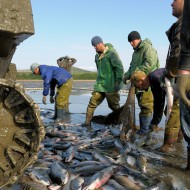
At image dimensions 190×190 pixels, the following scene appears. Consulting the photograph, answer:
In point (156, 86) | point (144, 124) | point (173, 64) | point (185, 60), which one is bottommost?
point (144, 124)

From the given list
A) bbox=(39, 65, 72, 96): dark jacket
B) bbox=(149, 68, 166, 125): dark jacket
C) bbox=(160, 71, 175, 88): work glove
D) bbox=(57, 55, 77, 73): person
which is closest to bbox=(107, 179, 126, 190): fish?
bbox=(160, 71, 175, 88): work glove

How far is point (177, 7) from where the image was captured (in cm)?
598

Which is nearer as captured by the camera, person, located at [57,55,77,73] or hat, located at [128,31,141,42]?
hat, located at [128,31,141,42]

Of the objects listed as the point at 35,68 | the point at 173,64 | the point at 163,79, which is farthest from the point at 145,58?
the point at 35,68

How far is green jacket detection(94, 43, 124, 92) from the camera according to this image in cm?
1028

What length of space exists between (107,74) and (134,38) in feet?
4.98

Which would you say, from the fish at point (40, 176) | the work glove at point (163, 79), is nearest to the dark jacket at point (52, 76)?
the work glove at point (163, 79)

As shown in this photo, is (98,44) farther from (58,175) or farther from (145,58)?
(58,175)

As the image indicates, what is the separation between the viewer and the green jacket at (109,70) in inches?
405

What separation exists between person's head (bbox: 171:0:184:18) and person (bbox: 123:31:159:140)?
2941mm

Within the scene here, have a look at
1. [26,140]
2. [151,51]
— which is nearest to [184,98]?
[26,140]

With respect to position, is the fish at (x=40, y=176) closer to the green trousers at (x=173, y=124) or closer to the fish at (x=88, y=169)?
the fish at (x=88, y=169)

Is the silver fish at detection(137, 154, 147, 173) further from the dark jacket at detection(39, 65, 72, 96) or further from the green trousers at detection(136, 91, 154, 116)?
the dark jacket at detection(39, 65, 72, 96)

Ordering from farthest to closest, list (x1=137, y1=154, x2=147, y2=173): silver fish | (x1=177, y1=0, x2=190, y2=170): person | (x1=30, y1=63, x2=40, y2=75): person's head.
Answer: (x1=30, y1=63, x2=40, y2=75): person's head
(x1=137, y1=154, x2=147, y2=173): silver fish
(x1=177, y1=0, x2=190, y2=170): person
